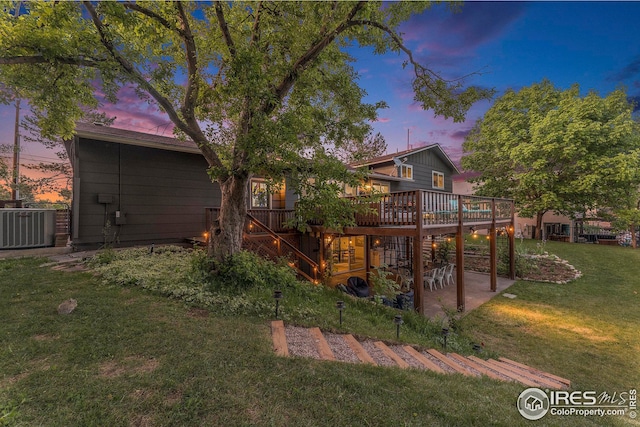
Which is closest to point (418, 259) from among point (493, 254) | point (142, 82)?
point (493, 254)

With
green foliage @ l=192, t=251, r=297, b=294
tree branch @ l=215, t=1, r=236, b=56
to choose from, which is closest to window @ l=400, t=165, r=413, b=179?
green foliage @ l=192, t=251, r=297, b=294

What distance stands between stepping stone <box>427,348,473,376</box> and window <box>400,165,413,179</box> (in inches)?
514

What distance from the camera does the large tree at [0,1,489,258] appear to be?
4680 mm

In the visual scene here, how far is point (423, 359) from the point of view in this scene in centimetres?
414

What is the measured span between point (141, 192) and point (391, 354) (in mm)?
9211

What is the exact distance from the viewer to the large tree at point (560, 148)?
564 inches

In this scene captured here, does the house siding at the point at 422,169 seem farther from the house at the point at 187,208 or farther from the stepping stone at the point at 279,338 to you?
the stepping stone at the point at 279,338

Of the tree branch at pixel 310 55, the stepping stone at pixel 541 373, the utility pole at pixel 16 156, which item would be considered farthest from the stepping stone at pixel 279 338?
the utility pole at pixel 16 156

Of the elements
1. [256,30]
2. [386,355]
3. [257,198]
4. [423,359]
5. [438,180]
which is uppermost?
[256,30]

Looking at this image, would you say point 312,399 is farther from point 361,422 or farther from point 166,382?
point 166,382

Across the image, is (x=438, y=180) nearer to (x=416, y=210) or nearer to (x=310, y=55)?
(x=416, y=210)

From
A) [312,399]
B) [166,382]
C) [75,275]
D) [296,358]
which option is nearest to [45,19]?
[75,275]

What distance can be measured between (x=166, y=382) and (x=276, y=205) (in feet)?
32.9

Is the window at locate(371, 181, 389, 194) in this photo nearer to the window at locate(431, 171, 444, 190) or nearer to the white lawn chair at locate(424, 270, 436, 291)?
the window at locate(431, 171, 444, 190)
